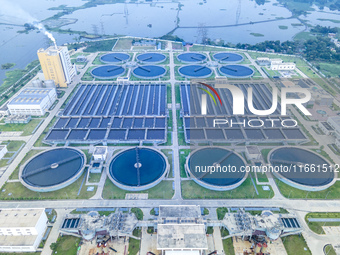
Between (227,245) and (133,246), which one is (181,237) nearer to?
(227,245)

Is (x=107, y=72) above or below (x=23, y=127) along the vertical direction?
above

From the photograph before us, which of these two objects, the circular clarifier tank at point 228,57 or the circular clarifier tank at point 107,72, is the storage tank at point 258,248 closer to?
the circular clarifier tank at point 107,72

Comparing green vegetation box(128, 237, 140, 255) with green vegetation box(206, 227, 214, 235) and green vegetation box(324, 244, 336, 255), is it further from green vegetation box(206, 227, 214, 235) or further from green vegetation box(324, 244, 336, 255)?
green vegetation box(324, 244, 336, 255)

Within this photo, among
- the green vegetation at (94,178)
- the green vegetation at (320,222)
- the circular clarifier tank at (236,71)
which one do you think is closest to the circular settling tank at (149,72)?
the circular clarifier tank at (236,71)

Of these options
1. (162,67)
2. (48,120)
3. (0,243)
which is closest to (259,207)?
(0,243)

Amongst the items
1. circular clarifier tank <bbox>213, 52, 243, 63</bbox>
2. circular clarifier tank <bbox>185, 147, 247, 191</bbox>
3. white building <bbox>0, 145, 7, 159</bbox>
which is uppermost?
circular clarifier tank <bbox>213, 52, 243, 63</bbox>

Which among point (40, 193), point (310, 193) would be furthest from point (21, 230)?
point (310, 193)

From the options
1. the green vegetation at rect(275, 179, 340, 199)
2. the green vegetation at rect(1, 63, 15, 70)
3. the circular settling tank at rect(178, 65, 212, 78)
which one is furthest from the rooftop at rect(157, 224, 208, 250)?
the green vegetation at rect(1, 63, 15, 70)
